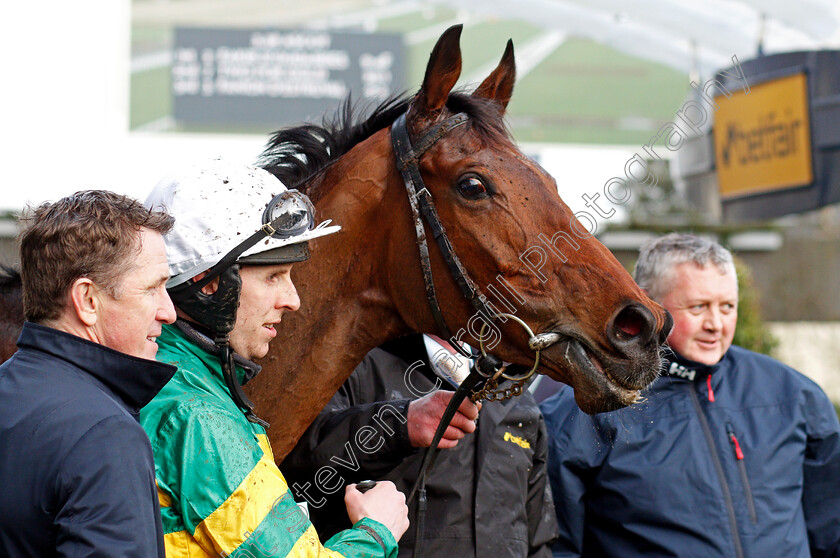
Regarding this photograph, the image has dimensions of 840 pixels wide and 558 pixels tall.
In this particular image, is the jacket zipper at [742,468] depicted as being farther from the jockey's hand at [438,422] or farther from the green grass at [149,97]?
the green grass at [149,97]

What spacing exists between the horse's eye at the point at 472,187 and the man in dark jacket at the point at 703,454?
0.86m

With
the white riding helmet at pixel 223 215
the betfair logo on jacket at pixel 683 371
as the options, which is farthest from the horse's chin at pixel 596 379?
the betfair logo on jacket at pixel 683 371

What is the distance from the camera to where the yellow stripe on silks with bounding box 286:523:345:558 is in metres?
1.47

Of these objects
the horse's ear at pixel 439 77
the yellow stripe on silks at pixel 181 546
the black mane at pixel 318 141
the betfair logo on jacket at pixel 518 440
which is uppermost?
the horse's ear at pixel 439 77

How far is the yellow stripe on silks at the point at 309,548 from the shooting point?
147 centimetres

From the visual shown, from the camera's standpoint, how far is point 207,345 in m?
1.75

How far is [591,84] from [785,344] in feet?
19.5

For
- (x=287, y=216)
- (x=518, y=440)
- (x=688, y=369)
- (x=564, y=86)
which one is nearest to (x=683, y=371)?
(x=688, y=369)

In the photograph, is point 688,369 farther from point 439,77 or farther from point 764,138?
point 764,138

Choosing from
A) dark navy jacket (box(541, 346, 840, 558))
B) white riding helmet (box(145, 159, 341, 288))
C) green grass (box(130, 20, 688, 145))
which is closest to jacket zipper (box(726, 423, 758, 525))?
dark navy jacket (box(541, 346, 840, 558))

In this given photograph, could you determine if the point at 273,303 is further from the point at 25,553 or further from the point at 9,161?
the point at 9,161

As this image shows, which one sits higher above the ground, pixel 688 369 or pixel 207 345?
pixel 207 345

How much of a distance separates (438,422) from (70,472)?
42.5 inches

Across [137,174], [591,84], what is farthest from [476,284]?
[591,84]
